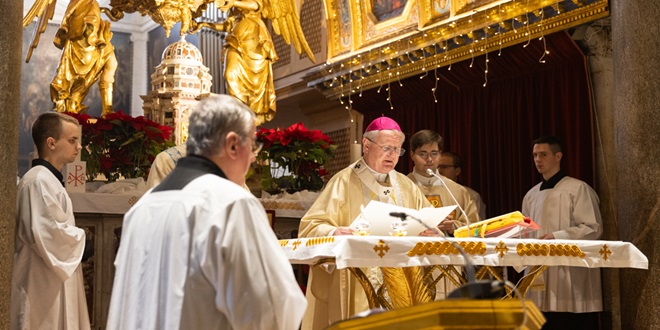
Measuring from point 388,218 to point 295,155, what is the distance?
11.1 feet

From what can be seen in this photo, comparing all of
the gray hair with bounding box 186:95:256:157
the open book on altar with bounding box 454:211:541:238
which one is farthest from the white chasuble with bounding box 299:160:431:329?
the gray hair with bounding box 186:95:256:157

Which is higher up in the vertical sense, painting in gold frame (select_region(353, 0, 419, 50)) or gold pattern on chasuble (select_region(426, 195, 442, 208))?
painting in gold frame (select_region(353, 0, 419, 50))

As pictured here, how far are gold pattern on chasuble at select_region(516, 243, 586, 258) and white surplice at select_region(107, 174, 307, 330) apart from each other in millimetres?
2172

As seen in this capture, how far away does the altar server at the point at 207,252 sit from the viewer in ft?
8.79

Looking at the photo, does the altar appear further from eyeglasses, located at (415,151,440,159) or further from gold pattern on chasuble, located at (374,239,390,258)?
eyeglasses, located at (415,151,440,159)

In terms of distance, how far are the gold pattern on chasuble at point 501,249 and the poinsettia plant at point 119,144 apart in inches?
146

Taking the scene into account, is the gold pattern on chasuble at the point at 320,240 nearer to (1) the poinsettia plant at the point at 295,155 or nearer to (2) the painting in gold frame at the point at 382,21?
(1) the poinsettia plant at the point at 295,155

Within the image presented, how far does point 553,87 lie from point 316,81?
3.75m

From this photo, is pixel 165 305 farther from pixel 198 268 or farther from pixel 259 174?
pixel 259 174

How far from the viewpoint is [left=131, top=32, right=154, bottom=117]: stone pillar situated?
16719 mm

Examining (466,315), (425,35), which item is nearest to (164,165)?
(466,315)

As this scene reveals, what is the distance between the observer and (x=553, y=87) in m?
8.02

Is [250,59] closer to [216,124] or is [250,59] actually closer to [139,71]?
[216,124]

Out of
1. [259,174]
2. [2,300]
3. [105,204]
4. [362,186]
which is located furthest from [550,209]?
[2,300]
